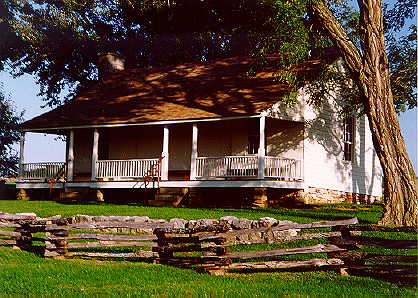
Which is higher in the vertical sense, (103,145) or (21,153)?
(103,145)

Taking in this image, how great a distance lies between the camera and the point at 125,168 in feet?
91.5

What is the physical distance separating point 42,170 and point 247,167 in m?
11.7

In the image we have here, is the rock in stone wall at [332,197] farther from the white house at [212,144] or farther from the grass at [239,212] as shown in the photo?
the grass at [239,212]

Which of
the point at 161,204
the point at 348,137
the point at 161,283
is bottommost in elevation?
the point at 161,283

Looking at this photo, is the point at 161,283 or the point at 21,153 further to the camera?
the point at 21,153

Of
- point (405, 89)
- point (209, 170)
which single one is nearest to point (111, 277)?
point (209, 170)

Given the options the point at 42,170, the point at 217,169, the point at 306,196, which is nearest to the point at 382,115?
the point at 306,196

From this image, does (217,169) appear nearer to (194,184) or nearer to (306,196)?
(194,184)

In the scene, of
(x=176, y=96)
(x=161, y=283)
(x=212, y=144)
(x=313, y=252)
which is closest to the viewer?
(x=161, y=283)

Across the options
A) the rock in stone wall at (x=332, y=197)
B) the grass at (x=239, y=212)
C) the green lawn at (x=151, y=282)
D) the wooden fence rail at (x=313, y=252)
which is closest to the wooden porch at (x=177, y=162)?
the rock in stone wall at (x=332, y=197)

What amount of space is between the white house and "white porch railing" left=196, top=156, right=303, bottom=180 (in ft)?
0.16

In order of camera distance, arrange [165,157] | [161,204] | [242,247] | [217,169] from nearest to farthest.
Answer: [242,247]
[217,169]
[161,204]
[165,157]

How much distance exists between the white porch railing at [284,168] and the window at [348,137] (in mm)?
3953

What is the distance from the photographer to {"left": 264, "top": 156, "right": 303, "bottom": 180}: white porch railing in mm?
24781
